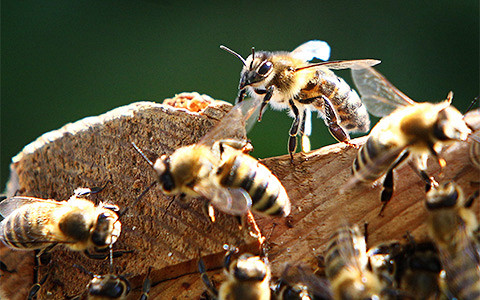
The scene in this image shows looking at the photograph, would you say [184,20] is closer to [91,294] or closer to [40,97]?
[40,97]

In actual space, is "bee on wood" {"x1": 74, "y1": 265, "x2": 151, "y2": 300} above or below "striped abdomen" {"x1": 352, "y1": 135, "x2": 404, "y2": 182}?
below

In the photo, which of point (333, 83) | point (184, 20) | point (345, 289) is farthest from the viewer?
point (184, 20)

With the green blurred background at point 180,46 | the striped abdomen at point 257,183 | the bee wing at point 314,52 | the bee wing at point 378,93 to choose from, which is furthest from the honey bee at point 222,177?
the green blurred background at point 180,46

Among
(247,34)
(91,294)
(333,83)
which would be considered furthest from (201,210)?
(247,34)

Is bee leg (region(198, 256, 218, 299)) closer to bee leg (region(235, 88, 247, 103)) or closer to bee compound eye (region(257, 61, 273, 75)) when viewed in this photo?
bee leg (region(235, 88, 247, 103))

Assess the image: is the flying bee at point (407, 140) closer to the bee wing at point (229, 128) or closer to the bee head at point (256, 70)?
the bee wing at point (229, 128)

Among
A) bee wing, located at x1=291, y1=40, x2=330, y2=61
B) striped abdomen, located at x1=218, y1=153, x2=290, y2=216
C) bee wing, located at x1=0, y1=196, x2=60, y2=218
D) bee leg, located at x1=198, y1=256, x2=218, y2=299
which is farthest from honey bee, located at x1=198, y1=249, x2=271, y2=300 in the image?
bee wing, located at x1=291, y1=40, x2=330, y2=61

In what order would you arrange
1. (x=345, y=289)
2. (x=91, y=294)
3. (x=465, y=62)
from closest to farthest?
(x=345, y=289), (x=91, y=294), (x=465, y=62)
